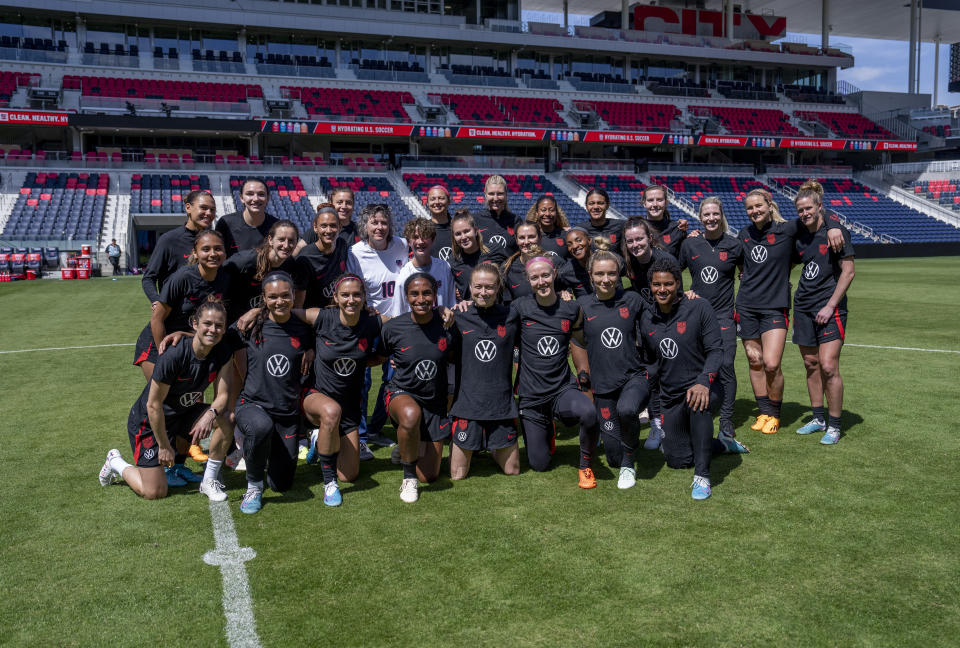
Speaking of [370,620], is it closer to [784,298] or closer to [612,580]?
[612,580]

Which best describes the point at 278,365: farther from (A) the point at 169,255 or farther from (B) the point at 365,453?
(A) the point at 169,255

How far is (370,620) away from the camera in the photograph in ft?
11.4

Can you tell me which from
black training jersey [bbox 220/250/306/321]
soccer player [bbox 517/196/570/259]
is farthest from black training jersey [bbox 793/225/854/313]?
black training jersey [bbox 220/250/306/321]

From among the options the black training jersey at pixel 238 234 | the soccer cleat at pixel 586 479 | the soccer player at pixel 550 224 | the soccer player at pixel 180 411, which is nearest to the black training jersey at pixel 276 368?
the soccer player at pixel 180 411

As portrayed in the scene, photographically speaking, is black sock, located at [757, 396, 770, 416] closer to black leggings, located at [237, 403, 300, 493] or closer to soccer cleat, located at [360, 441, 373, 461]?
soccer cleat, located at [360, 441, 373, 461]

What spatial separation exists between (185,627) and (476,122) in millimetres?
41242

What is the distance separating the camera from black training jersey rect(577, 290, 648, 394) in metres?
5.61

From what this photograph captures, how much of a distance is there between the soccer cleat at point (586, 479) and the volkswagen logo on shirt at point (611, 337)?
100cm

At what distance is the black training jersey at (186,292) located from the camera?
18.5 feet

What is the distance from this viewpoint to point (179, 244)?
611 centimetres

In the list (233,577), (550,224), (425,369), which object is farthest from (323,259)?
(233,577)

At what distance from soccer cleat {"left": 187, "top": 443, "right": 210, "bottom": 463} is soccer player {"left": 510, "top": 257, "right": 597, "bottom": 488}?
9.25 ft

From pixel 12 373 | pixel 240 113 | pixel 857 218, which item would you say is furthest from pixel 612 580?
pixel 857 218

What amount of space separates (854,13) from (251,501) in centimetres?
6504
